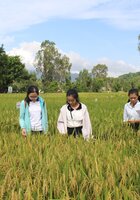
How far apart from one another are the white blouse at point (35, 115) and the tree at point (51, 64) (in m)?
53.3

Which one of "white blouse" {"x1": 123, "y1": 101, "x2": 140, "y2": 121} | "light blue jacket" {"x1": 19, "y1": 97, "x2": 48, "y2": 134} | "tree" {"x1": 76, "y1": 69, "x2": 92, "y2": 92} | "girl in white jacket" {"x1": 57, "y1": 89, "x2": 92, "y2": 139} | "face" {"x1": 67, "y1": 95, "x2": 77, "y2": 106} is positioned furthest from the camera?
"tree" {"x1": 76, "y1": 69, "x2": 92, "y2": 92}

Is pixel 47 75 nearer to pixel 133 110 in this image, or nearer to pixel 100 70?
pixel 100 70

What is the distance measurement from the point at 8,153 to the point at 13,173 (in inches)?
31.3

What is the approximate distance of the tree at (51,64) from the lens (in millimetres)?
59000

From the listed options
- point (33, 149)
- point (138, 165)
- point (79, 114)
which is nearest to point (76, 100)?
point (79, 114)

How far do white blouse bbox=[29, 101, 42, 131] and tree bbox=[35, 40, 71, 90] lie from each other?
175 ft

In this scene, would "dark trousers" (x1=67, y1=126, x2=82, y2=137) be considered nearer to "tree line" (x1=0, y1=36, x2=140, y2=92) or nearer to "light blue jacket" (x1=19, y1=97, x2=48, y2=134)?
"light blue jacket" (x1=19, y1=97, x2=48, y2=134)

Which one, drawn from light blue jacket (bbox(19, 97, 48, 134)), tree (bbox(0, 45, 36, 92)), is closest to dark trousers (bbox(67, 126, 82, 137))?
light blue jacket (bbox(19, 97, 48, 134))

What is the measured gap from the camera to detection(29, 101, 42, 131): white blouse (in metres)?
5.65

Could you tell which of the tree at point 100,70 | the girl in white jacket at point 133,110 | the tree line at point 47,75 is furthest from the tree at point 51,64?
the girl in white jacket at point 133,110

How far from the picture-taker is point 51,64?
5947cm

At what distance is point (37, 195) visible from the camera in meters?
2.61

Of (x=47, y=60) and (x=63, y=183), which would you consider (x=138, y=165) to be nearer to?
(x=63, y=183)

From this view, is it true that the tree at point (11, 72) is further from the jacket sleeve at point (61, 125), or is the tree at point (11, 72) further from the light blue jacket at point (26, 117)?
the jacket sleeve at point (61, 125)
